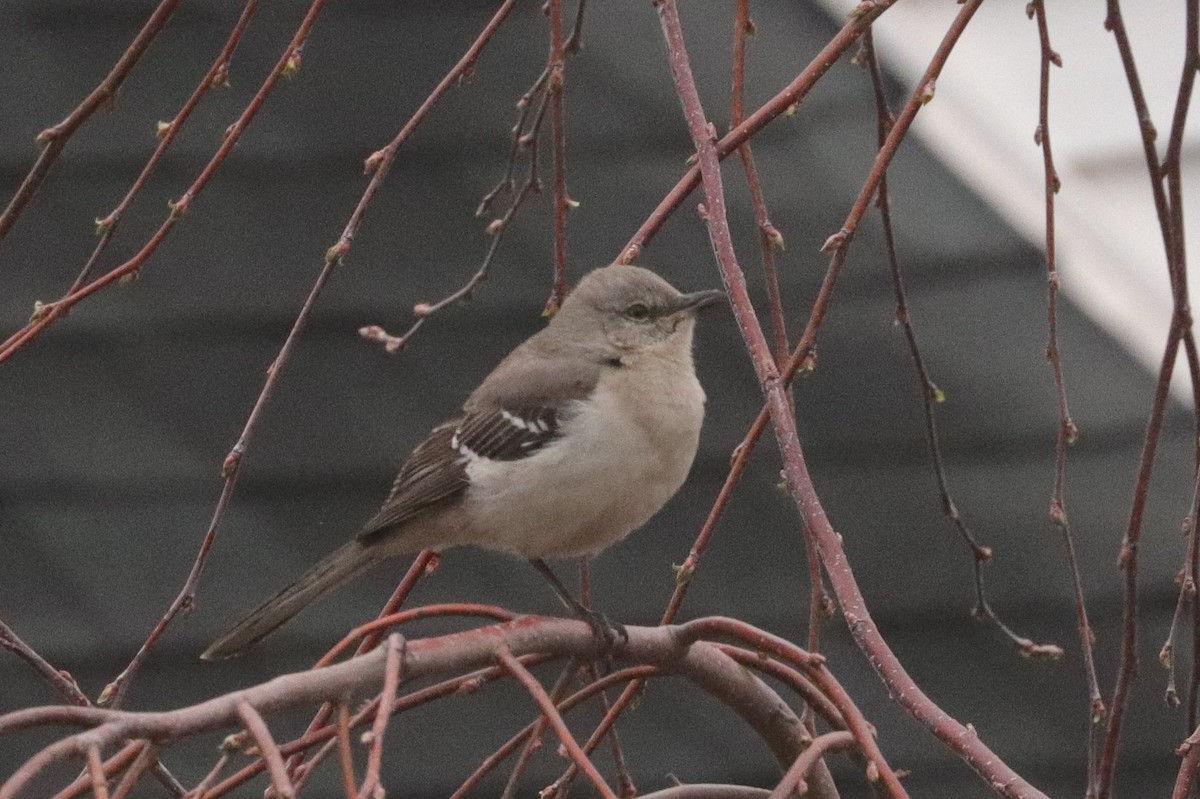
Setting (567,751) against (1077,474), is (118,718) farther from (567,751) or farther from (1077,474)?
(1077,474)

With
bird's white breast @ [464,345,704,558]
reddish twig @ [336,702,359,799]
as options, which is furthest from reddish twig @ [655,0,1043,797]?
bird's white breast @ [464,345,704,558]

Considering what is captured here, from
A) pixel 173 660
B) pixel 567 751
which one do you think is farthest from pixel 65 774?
pixel 567 751

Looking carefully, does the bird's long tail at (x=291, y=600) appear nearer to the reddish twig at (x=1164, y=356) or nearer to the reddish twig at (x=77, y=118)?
the reddish twig at (x=77, y=118)

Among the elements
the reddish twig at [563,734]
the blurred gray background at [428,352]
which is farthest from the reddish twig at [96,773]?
the blurred gray background at [428,352]

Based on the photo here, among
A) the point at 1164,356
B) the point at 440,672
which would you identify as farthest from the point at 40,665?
the point at 1164,356

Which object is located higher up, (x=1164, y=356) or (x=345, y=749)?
(x=1164, y=356)

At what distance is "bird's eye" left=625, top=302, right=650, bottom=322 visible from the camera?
3309 mm

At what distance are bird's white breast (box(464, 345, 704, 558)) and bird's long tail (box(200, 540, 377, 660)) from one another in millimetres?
210

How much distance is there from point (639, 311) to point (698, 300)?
0.11 m

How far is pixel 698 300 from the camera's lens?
3307 millimetres

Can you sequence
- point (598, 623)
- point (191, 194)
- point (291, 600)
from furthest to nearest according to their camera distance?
1. point (291, 600)
2. point (598, 623)
3. point (191, 194)

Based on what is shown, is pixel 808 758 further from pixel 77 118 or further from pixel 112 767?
pixel 77 118

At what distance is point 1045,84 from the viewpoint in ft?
7.00

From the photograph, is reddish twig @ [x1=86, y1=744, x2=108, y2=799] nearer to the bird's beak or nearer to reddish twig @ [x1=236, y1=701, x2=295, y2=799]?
reddish twig @ [x1=236, y1=701, x2=295, y2=799]
